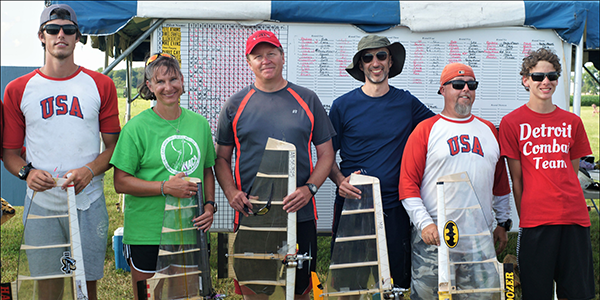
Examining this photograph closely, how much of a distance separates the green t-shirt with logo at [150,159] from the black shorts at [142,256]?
0.10 feet

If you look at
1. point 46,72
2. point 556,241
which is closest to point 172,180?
point 46,72

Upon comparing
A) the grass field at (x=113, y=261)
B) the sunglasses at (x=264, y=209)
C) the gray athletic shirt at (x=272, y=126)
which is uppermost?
the gray athletic shirt at (x=272, y=126)

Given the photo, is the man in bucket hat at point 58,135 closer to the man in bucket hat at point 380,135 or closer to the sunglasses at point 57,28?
the sunglasses at point 57,28

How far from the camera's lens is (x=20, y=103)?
2.25m

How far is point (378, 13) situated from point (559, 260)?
2.58 m

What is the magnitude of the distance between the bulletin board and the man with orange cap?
71.6 inches

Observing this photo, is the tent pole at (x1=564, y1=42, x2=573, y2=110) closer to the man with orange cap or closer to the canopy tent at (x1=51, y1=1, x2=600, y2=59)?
the canopy tent at (x1=51, y1=1, x2=600, y2=59)

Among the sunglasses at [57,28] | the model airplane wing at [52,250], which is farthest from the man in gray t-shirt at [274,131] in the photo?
the sunglasses at [57,28]

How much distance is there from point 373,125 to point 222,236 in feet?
3.69

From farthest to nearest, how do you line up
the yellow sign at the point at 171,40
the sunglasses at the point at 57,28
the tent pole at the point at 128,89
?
the tent pole at the point at 128,89 < the yellow sign at the point at 171,40 < the sunglasses at the point at 57,28

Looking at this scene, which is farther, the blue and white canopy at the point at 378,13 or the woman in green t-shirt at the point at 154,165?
the blue and white canopy at the point at 378,13

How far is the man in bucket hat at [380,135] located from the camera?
8.33ft

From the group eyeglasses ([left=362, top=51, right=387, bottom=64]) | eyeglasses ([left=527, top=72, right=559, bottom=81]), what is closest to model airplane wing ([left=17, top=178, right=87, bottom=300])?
eyeglasses ([left=362, top=51, right=387, bottom=64])

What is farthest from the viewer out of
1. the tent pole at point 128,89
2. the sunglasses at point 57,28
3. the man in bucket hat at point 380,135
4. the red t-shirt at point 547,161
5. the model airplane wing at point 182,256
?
the tent pole at point 128,89
